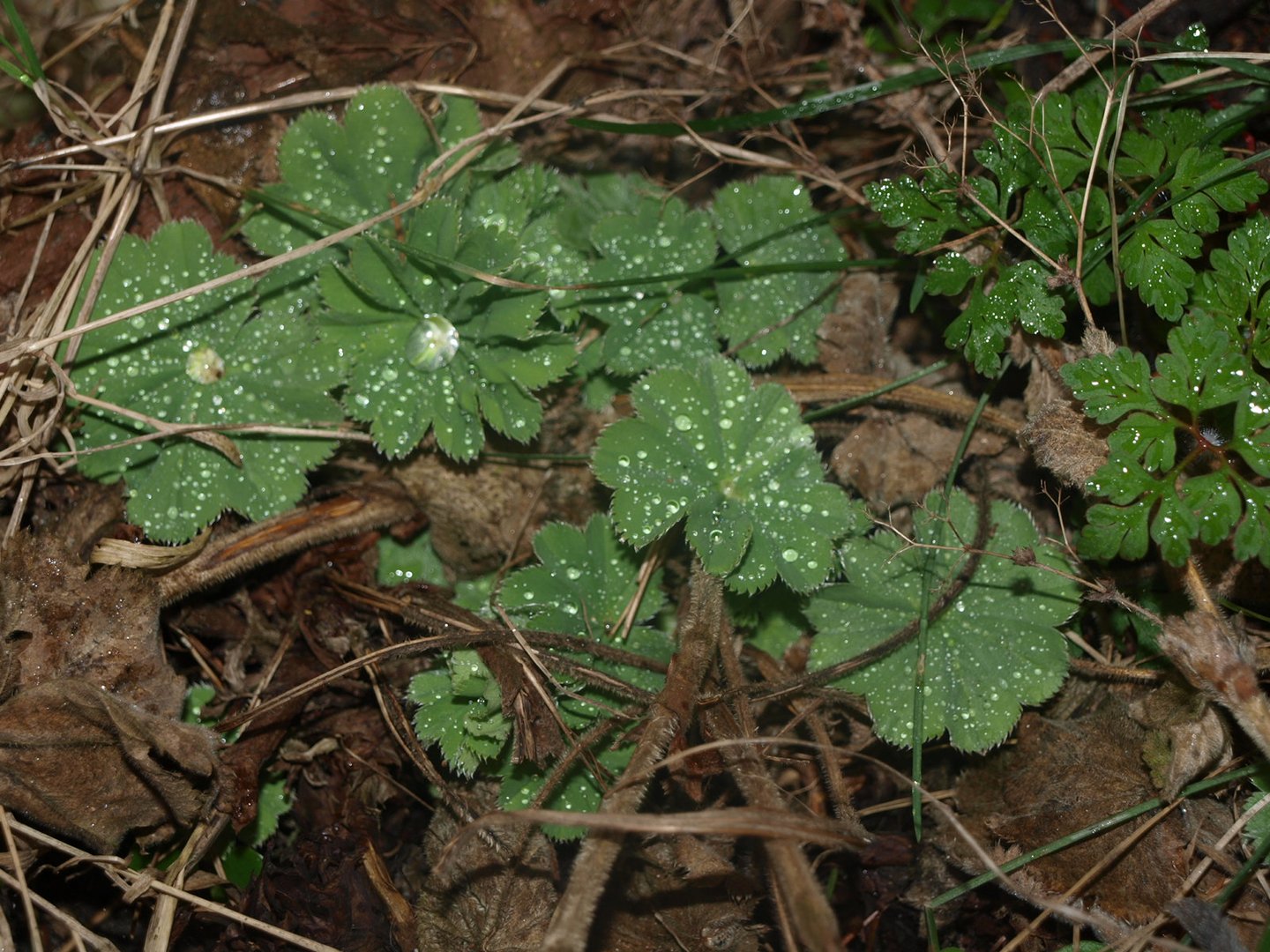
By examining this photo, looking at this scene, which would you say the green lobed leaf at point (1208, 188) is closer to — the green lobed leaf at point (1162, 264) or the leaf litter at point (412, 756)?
the green lobed leaf at point (1162, 264)

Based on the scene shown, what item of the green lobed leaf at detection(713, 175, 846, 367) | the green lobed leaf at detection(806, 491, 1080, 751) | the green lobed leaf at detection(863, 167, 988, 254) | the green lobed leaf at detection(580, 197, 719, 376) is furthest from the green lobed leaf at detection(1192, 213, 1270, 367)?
the green lobed leaf at detection(580, 197, 719, 376)

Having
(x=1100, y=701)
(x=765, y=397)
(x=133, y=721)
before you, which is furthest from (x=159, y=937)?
(x=1100, y=701)

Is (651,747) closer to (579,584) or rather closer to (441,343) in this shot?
(579,584)

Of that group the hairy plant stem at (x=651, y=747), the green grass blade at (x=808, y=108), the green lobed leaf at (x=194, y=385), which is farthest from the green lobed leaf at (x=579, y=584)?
the green grass blade at (x=808, y=108)

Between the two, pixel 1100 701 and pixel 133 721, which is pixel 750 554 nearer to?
pixel 1100 701

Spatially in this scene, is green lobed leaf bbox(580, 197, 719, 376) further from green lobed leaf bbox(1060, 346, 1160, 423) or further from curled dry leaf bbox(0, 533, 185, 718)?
curled dry leaf bbox(0, 533, 185, 718)

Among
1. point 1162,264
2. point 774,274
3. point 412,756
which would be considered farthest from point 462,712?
point 1162,264
